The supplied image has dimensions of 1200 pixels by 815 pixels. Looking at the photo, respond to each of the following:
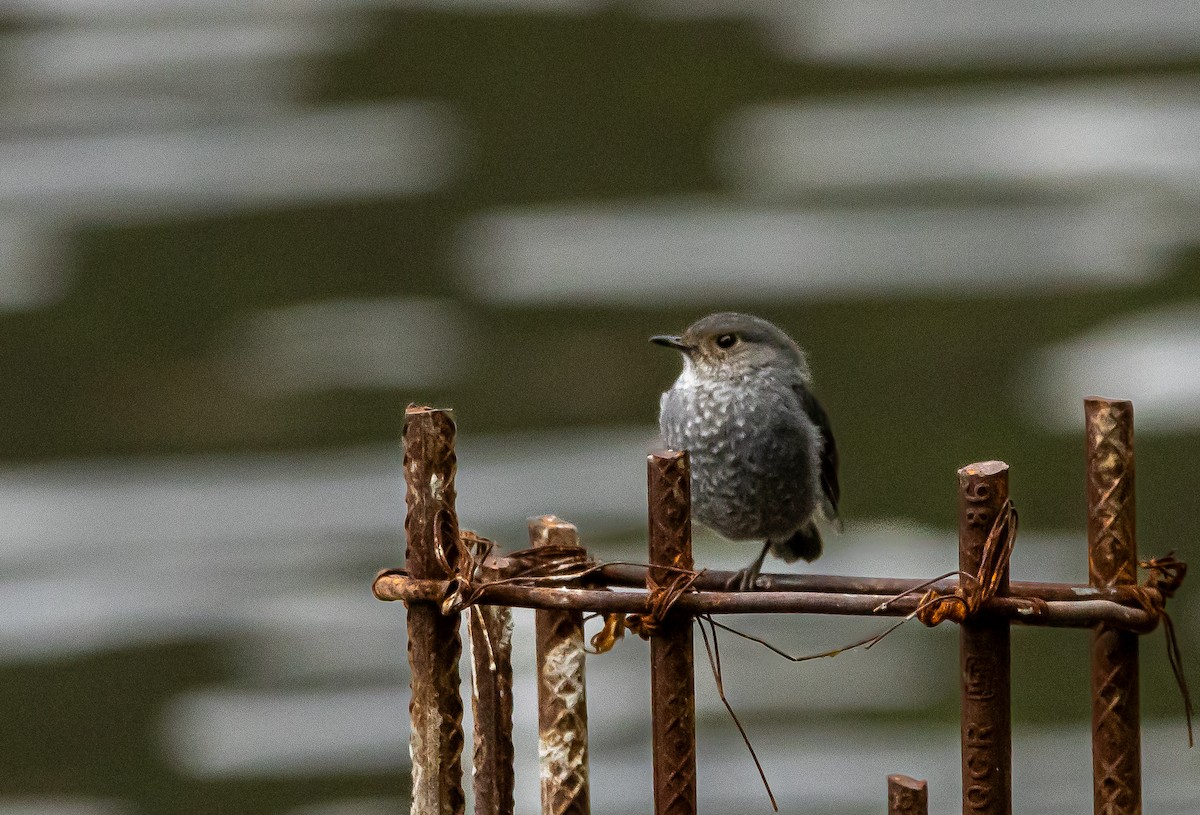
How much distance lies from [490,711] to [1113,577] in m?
0.61

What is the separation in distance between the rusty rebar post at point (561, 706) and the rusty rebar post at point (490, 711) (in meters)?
0.04

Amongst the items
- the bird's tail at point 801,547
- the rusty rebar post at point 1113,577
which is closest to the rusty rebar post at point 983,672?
the rusty rebar post at point 1113,577

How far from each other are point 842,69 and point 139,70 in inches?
62.2

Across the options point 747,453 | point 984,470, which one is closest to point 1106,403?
point 984,470

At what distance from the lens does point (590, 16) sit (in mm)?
3115

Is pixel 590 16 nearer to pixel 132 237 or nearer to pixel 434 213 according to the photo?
pixel 434 213

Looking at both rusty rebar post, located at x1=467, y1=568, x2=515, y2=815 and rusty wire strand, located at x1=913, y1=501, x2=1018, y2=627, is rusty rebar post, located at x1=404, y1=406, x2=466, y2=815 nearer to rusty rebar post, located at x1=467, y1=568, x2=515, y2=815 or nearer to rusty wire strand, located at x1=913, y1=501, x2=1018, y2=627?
rusty rebar post, located at x1=467, y1=568, x2=515, y2=815

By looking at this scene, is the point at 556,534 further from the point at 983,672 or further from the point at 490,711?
the point at 983,672

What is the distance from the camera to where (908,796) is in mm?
1282

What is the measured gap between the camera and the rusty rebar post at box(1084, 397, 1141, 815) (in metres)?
1.33

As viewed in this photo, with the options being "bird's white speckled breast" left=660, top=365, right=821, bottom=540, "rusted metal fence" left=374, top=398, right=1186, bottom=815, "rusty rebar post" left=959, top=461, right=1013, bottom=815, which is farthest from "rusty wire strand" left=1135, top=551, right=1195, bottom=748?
"bird's white speckled breast" left=660, top=365, right=821, bottom=540

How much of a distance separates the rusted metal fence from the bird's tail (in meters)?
0.85

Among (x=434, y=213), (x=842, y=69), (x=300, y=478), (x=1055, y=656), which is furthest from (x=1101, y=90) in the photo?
(x=300, y=478)

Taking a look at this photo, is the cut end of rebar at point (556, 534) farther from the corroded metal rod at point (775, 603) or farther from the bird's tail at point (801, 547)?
the bird's tail at point (801, 547)
